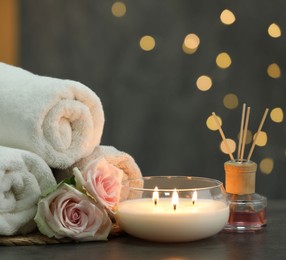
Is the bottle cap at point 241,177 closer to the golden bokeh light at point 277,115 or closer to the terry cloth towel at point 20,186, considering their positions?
the terry cloth towel at point 20,186

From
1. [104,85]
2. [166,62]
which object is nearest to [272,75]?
[166,62]

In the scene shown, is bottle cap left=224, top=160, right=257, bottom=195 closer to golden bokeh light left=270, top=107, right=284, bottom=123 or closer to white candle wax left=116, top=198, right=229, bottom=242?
white candle wax left=116, top=198, right=229, bottom=242

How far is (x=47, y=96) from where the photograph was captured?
0.78 metres

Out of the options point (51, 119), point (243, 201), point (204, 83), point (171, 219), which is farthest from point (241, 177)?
point (204, 83)

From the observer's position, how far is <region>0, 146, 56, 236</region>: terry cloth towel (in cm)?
74

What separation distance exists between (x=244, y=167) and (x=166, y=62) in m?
1.04

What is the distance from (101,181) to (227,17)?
1.14 m

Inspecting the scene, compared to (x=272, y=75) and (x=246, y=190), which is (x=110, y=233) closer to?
(x=246, y=190)

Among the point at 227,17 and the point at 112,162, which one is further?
the point at 227,17

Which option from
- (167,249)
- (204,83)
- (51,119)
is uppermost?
(204,83)

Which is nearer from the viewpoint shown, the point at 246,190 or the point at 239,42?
the point at 246,190

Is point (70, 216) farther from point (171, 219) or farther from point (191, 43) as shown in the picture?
point (191, 43)

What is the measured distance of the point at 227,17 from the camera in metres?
1.80

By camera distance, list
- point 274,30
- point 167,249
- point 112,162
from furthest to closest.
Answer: point 274,30 → point 112,162 → point 167,249
